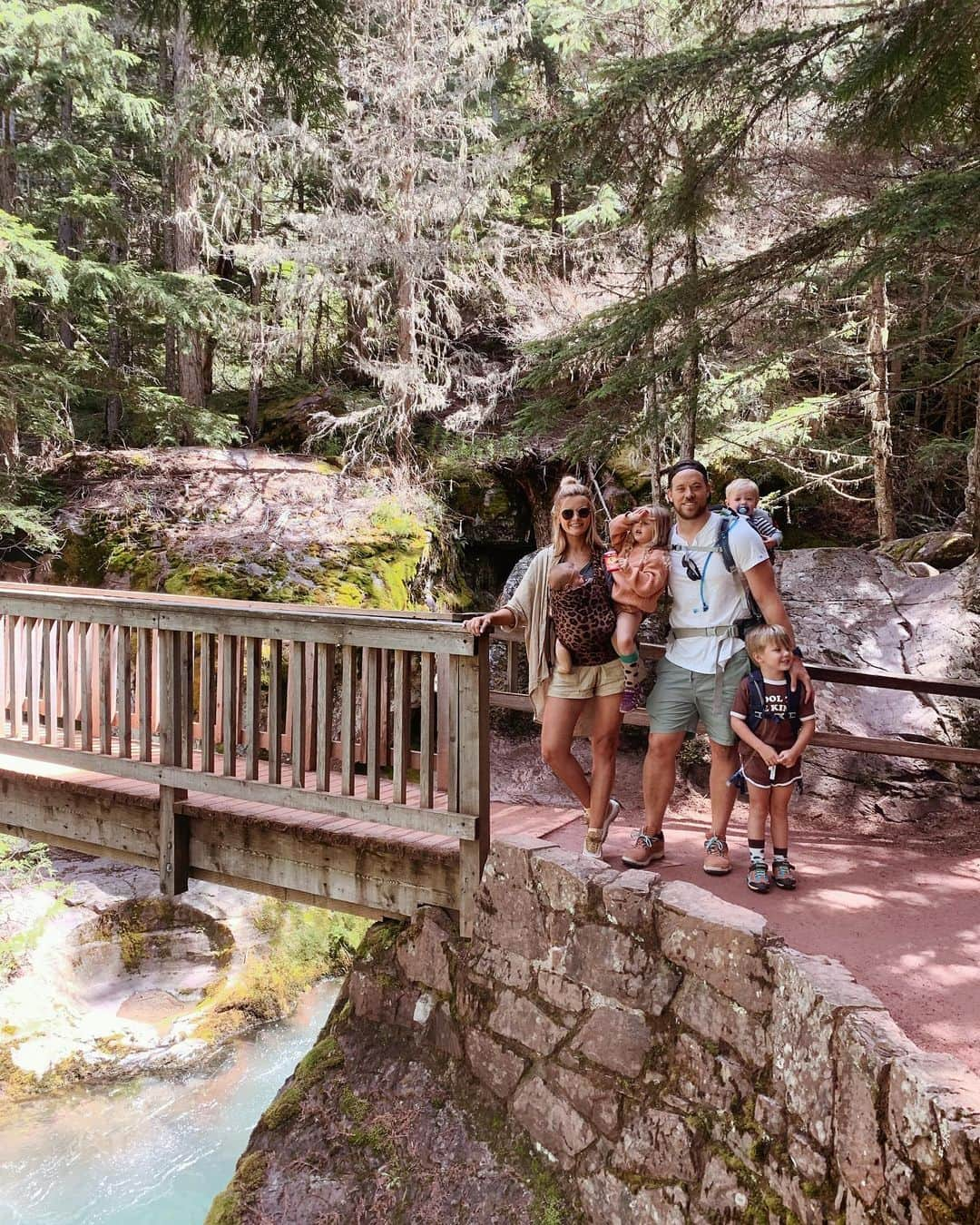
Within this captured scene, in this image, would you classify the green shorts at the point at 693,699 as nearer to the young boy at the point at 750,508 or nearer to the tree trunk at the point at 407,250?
the young boy at the point at 750,508

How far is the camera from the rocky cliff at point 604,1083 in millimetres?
2506

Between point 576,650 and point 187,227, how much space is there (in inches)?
484

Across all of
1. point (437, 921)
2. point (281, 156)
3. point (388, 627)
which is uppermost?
point (281, 156)

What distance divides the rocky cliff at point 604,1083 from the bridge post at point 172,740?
3.89 feet

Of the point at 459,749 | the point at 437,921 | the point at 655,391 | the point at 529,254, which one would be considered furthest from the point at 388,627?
the point at 529,254

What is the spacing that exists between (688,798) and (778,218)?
287 inches

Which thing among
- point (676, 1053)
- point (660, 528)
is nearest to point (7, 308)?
point (660, 528)

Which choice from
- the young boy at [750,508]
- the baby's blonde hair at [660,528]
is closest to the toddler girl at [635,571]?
the baby's blonde hair at [660,528]

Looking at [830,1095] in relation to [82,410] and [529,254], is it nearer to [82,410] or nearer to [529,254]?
[529,254]

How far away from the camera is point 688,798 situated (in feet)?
23.2

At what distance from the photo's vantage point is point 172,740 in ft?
15.9

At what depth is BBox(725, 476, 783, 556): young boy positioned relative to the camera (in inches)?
186

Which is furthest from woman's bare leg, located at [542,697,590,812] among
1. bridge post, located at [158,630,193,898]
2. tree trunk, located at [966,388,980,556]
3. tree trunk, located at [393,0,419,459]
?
tree trunk, located at [393,0,419,459]

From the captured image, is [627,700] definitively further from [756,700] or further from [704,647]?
[756,700]
